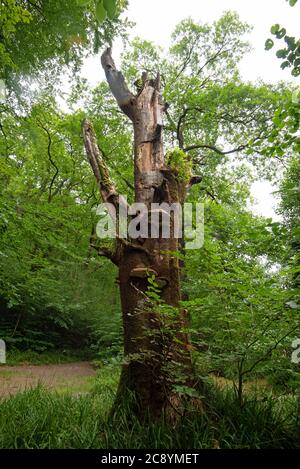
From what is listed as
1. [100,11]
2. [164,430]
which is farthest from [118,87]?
[164,430]

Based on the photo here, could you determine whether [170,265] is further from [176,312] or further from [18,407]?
[18,407]

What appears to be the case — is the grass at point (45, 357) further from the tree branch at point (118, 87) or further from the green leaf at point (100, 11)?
the green leaf at point (100, 11)

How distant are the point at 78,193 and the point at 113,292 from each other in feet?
19.6

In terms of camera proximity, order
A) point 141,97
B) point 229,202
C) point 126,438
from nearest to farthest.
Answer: point 126,438, point 141,97, point 229,202

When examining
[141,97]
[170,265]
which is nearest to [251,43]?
[141,97]

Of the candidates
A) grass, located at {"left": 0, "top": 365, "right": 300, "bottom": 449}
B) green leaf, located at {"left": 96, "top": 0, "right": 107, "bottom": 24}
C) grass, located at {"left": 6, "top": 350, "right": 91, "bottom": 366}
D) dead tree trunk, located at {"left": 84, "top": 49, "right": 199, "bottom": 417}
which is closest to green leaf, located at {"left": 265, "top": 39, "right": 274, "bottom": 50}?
green leaf, located at {"left": 96, "top": 0, "right": 107, "bottom": 24}

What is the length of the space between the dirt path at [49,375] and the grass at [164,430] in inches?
124

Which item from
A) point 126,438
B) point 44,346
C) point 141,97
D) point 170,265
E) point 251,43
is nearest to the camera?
point 126,438

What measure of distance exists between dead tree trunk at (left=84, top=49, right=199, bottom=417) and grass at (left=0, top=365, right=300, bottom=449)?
274mm

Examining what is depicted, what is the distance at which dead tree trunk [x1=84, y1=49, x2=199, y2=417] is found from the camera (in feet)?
9.54

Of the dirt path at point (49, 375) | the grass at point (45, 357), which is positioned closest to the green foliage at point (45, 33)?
the dirt path at point (49, 375)

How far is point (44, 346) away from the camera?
37.0 feet

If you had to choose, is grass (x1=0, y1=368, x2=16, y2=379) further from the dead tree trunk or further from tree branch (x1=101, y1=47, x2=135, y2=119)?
tree branch (x1=101, y1=47, x2=135, y2=119)

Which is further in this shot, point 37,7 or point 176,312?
point 37,7
